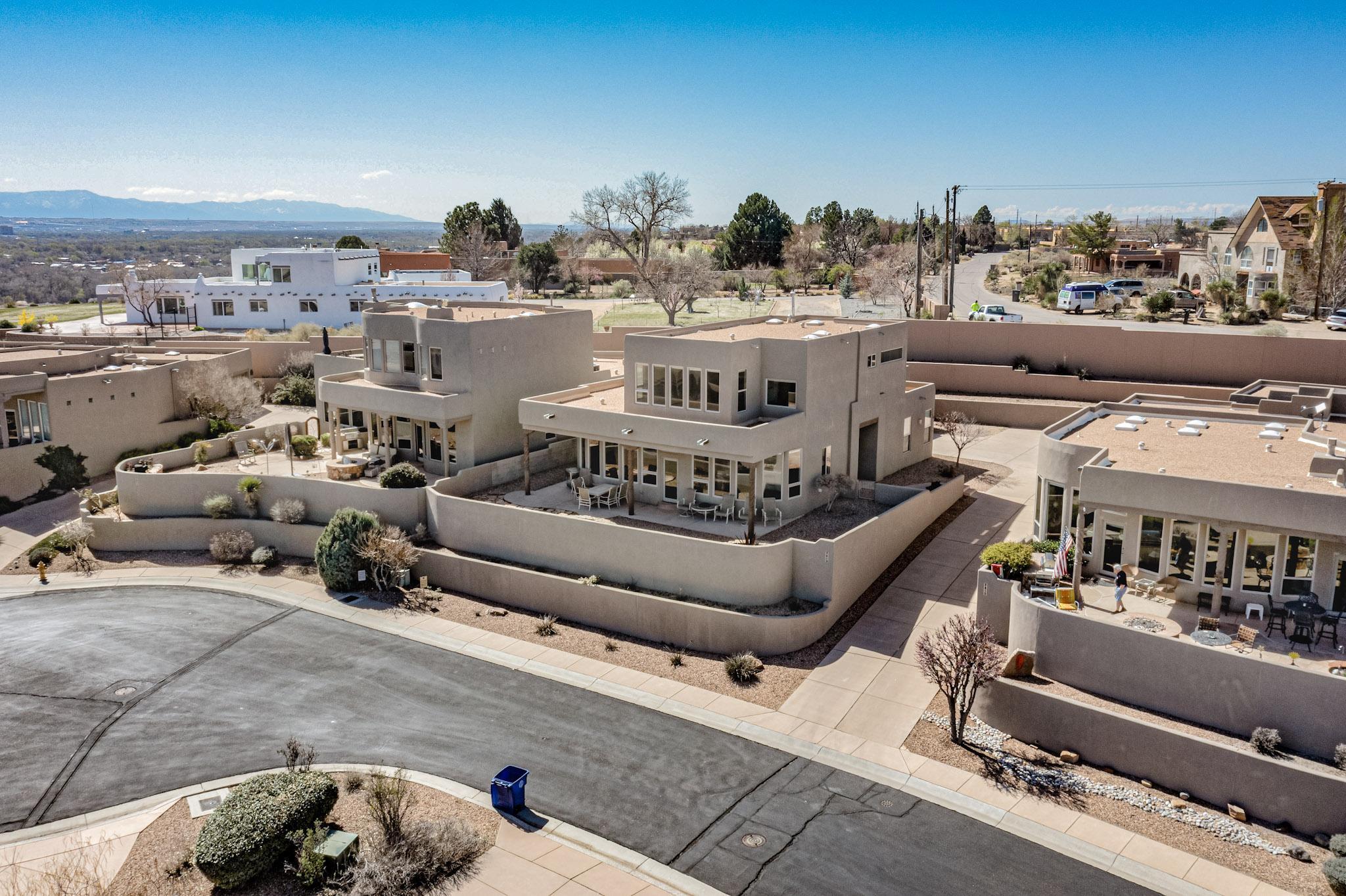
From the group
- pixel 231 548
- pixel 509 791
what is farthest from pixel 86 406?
pixel 509 791

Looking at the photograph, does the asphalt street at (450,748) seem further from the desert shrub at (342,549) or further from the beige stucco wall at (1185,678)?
the beige stucco wall at (1185,678)

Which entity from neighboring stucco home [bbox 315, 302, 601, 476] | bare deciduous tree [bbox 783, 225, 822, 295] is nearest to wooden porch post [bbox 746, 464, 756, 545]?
neighboring stucco home [bbox 315, 302, 601, 476]

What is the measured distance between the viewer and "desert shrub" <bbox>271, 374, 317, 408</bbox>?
45625 millimetres

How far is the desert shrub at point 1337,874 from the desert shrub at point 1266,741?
207cm

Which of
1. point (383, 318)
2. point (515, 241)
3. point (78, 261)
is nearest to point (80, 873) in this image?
point (383, 318)

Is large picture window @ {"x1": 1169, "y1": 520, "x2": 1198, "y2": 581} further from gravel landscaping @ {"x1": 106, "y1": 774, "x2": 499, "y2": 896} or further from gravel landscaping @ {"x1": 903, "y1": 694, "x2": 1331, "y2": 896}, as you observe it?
gravel landscaping @ {"x1": 106, "y1": 774, "x2": 499, "y2": 896}

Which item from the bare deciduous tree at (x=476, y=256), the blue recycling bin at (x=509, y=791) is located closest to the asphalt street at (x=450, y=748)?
the blue recycling bin at (x=509, y=791)

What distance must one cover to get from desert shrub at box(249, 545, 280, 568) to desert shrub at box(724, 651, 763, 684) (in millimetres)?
16430

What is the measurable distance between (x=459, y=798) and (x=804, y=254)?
76873 mm

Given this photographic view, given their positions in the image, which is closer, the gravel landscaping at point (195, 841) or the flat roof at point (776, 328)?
the gravel landscaping at point (195, 841)

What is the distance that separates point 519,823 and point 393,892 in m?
2.65

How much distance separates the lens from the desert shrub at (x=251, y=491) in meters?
31.5

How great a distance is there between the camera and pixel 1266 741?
53.3 ft

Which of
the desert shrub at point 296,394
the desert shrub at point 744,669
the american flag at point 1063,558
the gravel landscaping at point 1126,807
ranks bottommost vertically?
the gravel landscaping at point 1126,807
